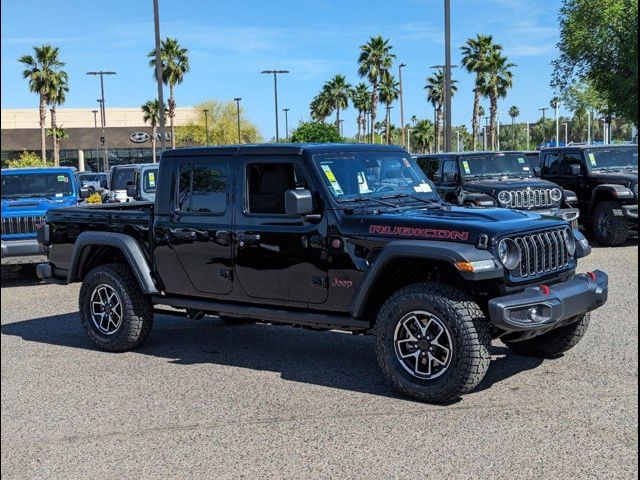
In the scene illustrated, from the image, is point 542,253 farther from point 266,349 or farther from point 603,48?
point 603,48

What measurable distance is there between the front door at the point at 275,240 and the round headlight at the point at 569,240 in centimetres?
186

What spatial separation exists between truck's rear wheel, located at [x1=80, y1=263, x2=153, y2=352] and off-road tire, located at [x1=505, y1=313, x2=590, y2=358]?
10.7ft

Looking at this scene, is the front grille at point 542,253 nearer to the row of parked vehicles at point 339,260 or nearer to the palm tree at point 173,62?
the row of parked vehicles at point 339,260

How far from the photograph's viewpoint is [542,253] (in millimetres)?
5801

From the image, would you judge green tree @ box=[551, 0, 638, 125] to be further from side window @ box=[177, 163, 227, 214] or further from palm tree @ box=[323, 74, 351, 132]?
palm tree @ box=[323, 74, 351, 132]

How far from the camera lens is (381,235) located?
19.0 ft

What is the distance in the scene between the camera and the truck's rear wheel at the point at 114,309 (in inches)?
283

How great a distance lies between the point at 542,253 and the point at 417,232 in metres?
0.96

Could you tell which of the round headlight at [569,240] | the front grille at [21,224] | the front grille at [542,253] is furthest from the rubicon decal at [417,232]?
the front grille at [21,224]

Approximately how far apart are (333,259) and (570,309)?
5.71ft

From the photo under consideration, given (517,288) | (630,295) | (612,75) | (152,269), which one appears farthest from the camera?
(612,75)

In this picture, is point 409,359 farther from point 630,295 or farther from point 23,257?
point 23,257

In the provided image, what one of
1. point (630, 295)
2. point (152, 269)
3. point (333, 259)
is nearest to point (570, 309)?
point (333, 259)

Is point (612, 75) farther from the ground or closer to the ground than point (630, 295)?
farther from the ground
